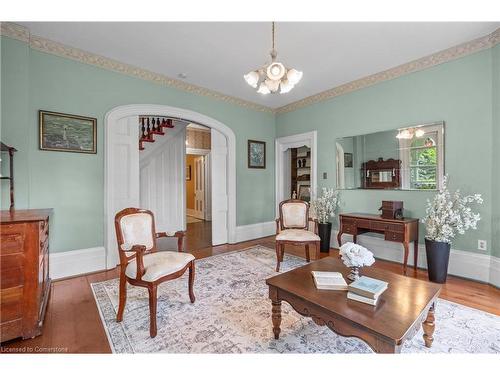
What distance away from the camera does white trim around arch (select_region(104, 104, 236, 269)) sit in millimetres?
3299

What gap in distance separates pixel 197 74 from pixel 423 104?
3355 mm

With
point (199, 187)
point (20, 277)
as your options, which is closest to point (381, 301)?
point (20, 277)

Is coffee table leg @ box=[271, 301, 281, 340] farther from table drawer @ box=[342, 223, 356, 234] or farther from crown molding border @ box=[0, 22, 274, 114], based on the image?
crown molding border @ box=[0, 22, 274, 114]

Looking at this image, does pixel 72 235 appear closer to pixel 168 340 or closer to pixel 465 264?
pixel 168 340

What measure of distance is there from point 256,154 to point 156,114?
7.18ft

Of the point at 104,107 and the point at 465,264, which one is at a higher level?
the point at 104,107

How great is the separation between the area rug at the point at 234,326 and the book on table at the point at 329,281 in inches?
17.8

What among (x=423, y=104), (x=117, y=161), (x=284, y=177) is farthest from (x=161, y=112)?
(x=423, y=104)

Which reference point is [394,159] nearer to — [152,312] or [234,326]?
[234,326]

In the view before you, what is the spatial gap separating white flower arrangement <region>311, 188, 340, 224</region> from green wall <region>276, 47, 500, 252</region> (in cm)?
15

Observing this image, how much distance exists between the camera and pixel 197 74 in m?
3.77

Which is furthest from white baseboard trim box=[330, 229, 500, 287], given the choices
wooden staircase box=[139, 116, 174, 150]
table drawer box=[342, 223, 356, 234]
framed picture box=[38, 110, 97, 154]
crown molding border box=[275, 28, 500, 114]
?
wooden staircase box=[139, 116, 174, 150]

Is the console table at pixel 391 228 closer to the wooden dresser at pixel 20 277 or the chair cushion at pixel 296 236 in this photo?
the chair cushion at pixel 296 236
